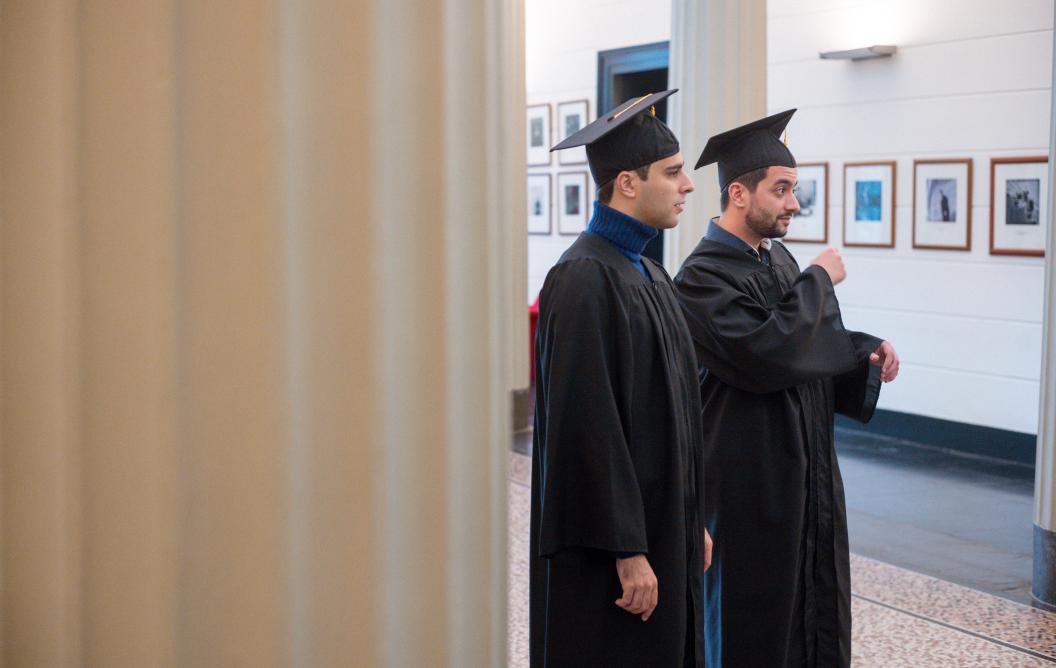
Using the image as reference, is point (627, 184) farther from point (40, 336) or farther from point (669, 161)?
point (40, 336)

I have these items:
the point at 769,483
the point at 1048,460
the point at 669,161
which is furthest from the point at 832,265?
the point at 1048,460

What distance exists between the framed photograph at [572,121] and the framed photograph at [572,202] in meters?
0.18

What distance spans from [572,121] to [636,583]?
38.3 ft

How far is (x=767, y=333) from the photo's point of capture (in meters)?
3.57

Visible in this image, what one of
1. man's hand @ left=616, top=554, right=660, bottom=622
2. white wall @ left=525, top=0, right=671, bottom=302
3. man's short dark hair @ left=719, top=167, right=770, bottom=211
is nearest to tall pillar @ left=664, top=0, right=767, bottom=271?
man's short dark hair @ left=719, top=167, right=770, bottom=211

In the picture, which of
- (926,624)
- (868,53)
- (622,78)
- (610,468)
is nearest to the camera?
(610,468)

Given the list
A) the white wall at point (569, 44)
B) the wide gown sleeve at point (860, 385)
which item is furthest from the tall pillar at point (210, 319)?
the white wall at point (569, 44)

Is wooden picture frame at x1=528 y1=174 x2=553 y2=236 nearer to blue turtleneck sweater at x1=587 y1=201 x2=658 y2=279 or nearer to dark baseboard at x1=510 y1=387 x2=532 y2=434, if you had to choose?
dark baseboard at x1=510 y1=387 x2=532 y2=434

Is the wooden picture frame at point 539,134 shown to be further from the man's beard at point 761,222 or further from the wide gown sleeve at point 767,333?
the wide gown sleeve at point 767,333

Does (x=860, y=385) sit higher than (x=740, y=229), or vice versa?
(x=740, y=229)

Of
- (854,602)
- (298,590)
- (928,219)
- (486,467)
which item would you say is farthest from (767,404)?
(928,219)

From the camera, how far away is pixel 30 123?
1082 millimetres

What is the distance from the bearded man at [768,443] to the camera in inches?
143

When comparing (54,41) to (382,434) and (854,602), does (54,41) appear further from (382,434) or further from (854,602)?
(854,602)
